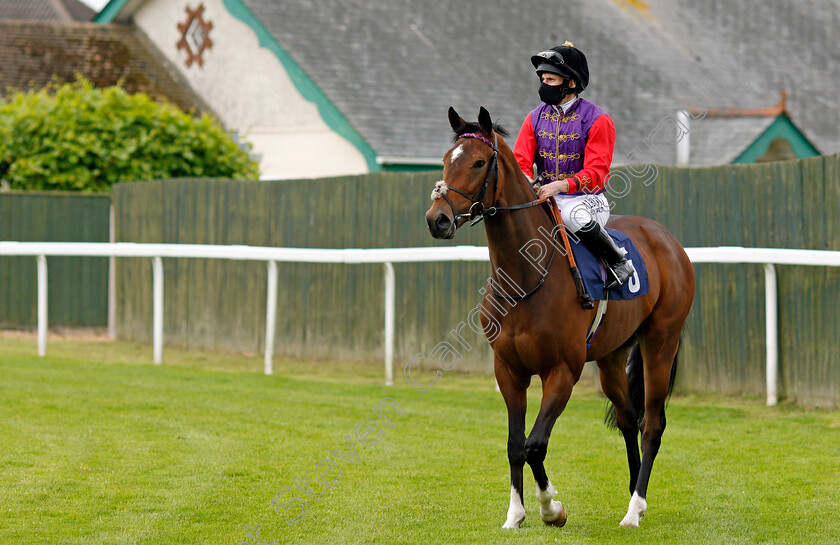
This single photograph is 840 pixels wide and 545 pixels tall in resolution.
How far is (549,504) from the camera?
17.7 feet

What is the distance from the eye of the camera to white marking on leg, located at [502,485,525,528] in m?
5.42

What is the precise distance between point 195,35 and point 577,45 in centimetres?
714

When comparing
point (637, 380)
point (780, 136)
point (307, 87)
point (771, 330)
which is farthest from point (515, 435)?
point (780, 136)

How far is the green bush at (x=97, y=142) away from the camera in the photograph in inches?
601

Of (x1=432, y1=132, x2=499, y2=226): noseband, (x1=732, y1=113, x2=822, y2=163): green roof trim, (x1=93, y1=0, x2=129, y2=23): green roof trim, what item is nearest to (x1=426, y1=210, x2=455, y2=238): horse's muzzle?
(x1=432, y1=132, x2=499, y2=226): noseband

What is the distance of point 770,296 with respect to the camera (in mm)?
8859

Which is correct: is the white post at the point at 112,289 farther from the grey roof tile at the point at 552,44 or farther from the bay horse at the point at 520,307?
the bay horse at the point at 520,307

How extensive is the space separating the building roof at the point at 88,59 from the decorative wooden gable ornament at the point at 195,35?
0.56 m

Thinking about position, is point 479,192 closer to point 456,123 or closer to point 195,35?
point 456,123

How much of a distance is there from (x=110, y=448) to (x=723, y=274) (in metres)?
5.20

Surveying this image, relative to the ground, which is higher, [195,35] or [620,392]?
[195,35]

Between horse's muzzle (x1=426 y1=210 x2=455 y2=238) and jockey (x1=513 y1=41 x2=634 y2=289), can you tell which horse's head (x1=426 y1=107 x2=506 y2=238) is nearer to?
horse's muzzle (x1=426 y1=210 x2=455 y2=238)

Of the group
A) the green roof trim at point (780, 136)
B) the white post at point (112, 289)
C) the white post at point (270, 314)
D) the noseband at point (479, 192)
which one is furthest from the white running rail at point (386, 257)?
the green roof trim at point (780, 136)

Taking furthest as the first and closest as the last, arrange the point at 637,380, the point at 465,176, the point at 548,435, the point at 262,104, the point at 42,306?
the point at 262,104 → the point at 42,306 → the point at 637,380 → the point at 548,435 → the point at 465,176
